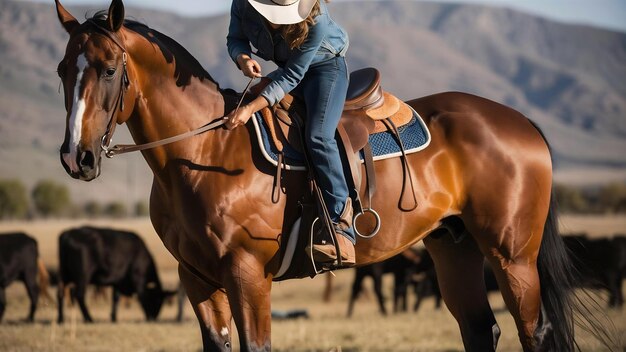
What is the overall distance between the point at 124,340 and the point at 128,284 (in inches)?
320

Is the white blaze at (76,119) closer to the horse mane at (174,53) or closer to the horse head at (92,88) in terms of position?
the horse head at (92,88)

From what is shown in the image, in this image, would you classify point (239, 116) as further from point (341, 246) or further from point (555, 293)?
point (555, 293)

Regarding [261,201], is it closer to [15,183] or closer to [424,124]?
[424,124]

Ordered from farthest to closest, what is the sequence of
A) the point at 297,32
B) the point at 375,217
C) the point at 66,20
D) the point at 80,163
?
the point at 375,217
the point at 297,32
the point at 66,20
the point at 80,163

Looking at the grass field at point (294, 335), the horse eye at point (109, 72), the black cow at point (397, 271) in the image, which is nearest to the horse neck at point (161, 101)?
the horse eye at point (109, 72)

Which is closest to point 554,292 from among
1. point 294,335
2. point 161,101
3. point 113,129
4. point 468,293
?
point 468,293

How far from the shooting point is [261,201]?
5707 mm

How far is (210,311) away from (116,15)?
6.92 ft

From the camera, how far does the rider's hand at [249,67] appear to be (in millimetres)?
5871

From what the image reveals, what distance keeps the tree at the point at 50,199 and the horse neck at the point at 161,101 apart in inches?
3181

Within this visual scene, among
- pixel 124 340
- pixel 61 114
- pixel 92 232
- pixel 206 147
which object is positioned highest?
pixel 206 147

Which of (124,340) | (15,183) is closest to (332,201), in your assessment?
(124,340)

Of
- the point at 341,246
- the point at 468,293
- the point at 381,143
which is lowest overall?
the point at 468,293

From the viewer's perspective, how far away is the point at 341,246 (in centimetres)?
583
